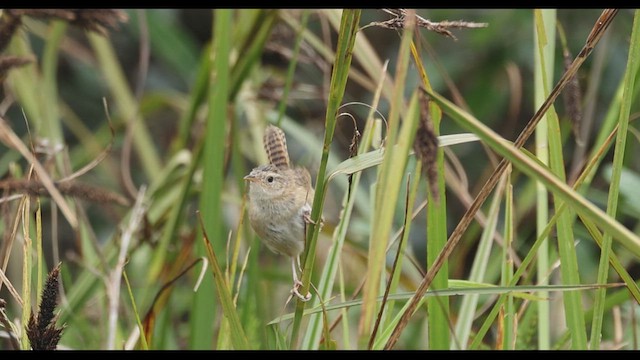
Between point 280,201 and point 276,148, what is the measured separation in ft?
0.43

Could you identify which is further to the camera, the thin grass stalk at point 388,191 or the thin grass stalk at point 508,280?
the thin grass stalk at point 508,280

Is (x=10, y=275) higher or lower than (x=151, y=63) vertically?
lower

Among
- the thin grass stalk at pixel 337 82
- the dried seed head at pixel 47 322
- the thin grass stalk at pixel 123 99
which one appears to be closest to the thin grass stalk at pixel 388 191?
the thin grass stalk at pixel 337 82

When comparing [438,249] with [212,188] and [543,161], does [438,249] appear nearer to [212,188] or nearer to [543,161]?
[543,161]

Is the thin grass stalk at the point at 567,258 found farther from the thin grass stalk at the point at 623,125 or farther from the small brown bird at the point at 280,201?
the small brown bird at the point at 280,201

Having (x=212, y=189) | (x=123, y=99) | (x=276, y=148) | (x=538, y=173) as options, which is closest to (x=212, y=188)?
(x=212, y=189)

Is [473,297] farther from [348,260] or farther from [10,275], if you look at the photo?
[10,275]

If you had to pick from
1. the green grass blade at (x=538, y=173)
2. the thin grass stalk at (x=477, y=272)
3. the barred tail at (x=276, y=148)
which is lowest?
the thin grass stalk at (x=477, y=272)

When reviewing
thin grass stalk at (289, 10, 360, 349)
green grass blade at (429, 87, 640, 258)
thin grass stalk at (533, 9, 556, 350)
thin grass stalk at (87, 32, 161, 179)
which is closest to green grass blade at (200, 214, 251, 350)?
thin grass stalk at (289, 10, 360, 349)

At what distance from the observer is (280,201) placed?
1448mm

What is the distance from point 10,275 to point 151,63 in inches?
44.1

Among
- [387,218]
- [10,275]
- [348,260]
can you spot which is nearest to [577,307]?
[387,218]

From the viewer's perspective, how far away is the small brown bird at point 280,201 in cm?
138
